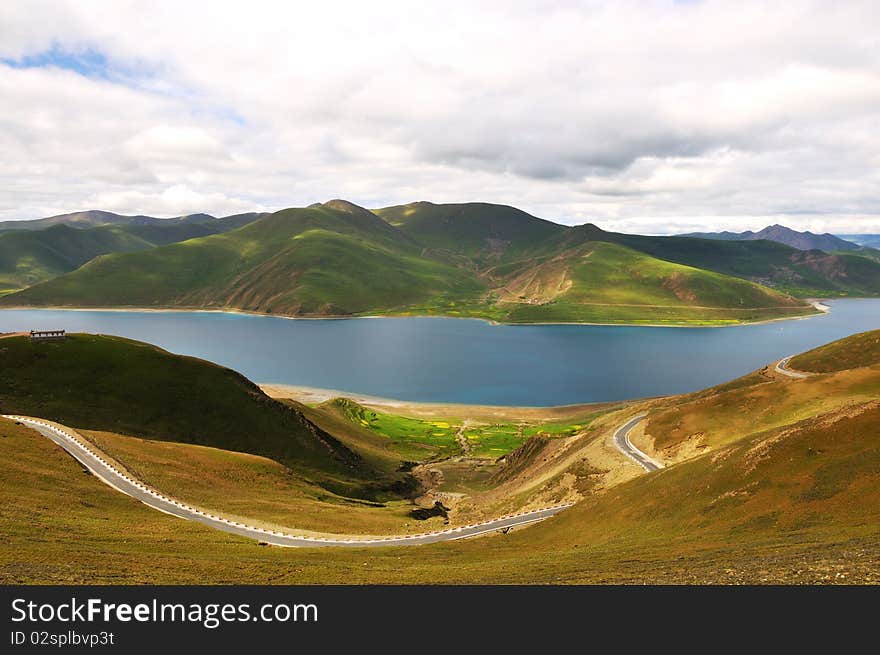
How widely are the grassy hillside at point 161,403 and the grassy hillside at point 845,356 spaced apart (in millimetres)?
116752

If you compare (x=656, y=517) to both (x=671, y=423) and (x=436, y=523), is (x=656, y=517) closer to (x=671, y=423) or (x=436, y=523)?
(x=436, y=523)

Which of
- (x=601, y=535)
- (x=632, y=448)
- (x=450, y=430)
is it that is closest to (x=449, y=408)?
(x=450, y=430)

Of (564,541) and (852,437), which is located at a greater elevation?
(852,437)

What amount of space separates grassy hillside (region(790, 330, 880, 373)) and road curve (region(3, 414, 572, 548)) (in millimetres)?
102892

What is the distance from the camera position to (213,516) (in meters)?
46.6

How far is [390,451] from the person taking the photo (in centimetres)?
11075

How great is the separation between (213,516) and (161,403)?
135 ft

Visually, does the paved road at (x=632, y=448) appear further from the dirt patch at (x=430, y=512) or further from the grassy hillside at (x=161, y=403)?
the grassy hillside at (x=161, y=403)

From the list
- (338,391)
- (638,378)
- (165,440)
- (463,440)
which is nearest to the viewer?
(165,440)

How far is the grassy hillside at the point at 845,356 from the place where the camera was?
114 m

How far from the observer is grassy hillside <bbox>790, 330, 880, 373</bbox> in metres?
114

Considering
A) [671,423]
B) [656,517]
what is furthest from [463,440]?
[656,517]

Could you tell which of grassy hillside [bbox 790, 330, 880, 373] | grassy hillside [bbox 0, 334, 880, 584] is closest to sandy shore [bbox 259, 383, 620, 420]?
grassy hillside [bbox 790, 330, 880, 373]

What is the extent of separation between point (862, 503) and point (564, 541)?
23490 mm
